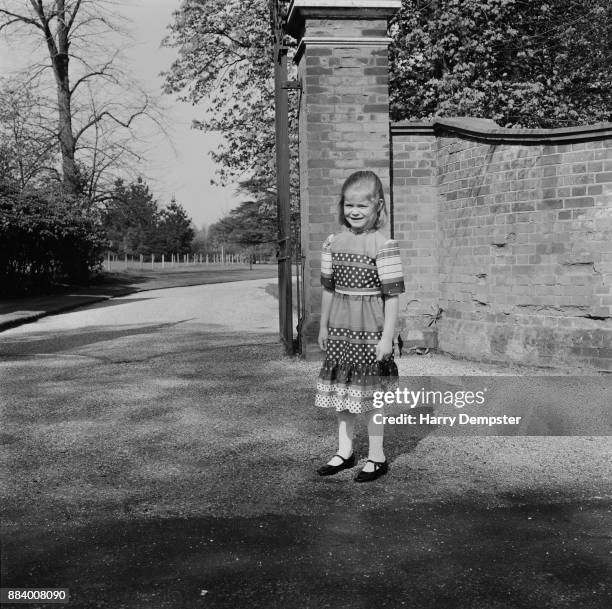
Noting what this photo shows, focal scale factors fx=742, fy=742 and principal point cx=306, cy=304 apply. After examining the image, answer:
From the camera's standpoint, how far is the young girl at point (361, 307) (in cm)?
388

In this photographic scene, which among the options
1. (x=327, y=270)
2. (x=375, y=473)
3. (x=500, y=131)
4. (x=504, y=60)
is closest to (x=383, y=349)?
(x=327, y=270)

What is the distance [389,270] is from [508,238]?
173 inches

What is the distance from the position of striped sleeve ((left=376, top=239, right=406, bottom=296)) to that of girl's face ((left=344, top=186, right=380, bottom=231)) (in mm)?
172

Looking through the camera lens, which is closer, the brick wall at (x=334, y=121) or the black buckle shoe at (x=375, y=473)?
the black buckle shoe at (x=375, y=473)

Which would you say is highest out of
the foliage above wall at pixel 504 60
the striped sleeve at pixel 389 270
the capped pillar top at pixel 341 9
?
the foliage above wall at pixel 504 60

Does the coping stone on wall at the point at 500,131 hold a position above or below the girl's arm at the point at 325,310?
above

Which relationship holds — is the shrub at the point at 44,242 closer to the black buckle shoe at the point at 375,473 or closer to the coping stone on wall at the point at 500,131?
the coping stone on wall at the point at 500,131

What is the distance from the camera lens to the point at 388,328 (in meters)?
3.85

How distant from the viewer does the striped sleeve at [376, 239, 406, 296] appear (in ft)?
12.6

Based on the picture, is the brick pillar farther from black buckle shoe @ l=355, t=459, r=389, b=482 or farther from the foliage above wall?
the foliage above wall

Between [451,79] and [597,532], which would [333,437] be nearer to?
[597,532]

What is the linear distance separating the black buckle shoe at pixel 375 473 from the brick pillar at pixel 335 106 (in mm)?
4204

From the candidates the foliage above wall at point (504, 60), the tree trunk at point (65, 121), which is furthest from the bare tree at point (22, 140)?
the foliage above wall at point (504, 60)

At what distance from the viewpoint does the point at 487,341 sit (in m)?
8.04
